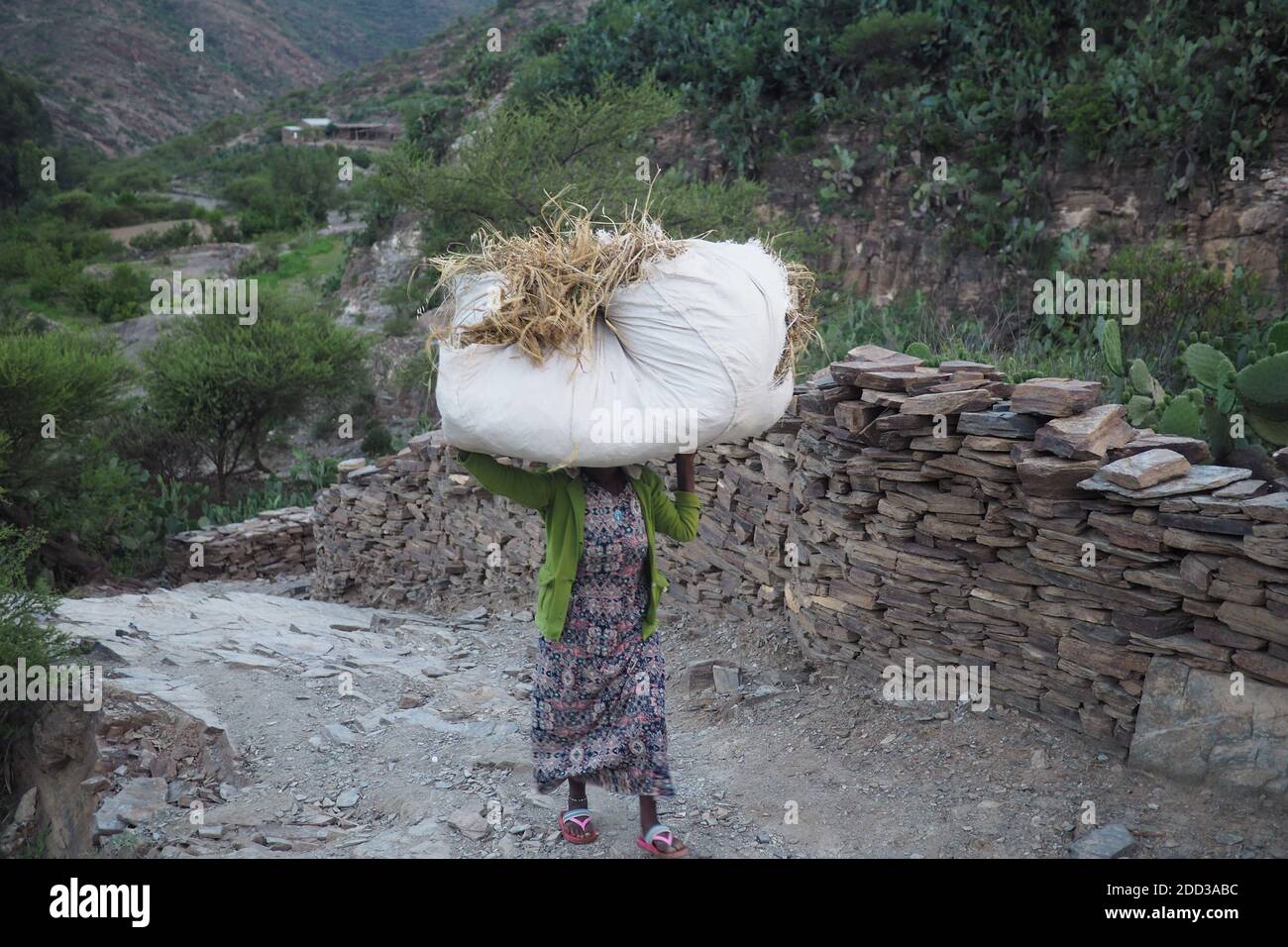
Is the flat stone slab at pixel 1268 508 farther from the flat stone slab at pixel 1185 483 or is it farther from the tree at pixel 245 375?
the tree at pixel 245 375

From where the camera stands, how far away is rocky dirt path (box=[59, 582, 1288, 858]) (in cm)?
396

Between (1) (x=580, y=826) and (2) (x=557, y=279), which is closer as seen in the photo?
(2) (x=557, y=279)

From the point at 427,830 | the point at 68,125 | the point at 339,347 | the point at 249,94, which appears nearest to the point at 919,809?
the point at 427,830

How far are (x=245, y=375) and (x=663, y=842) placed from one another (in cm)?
1481

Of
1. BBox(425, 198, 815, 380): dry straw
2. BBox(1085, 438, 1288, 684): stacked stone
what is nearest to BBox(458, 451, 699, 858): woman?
BBox(425, 198, 815, 380): dry straw

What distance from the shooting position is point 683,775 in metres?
4.73

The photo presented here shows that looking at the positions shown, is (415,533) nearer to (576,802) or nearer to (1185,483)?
(576,802)

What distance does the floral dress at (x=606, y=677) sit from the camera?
3.61m

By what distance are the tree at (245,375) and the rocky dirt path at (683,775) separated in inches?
420

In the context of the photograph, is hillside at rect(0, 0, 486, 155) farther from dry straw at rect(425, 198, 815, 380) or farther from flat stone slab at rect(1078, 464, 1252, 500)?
flat stone slab at rect(1078, 464, 1252, 500)

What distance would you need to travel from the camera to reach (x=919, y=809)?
4.17m

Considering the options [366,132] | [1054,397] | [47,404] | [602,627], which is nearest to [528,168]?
[47,404]

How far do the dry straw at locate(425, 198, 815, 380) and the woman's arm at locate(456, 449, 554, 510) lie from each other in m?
0.41

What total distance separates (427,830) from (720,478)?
3.31 metres
